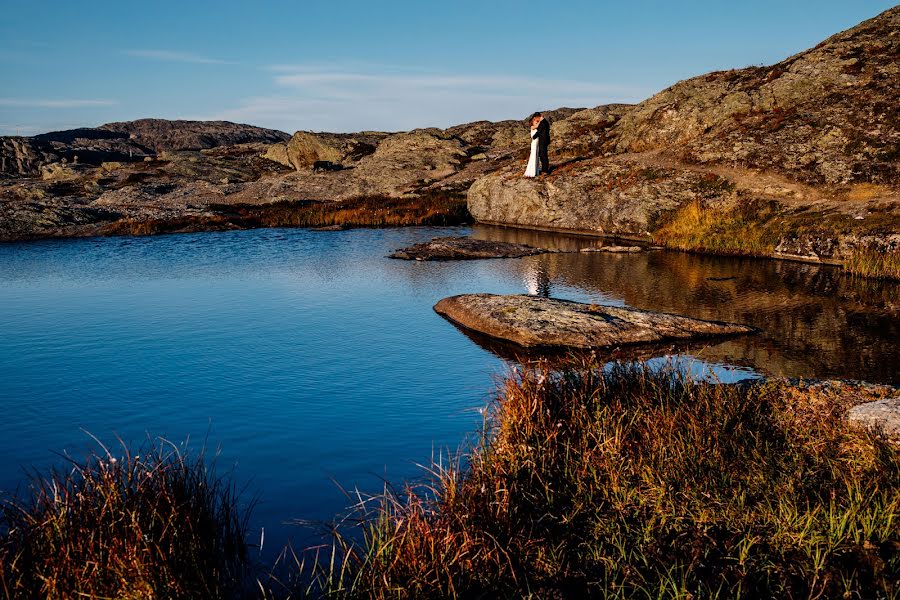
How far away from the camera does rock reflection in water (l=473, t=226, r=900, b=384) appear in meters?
12.7

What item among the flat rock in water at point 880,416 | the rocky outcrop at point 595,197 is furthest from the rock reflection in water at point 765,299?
the rocky outcrop at point 595,197

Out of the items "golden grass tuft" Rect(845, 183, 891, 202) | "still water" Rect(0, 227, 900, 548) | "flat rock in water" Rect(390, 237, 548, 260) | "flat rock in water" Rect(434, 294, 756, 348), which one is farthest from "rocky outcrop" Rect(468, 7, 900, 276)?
"flat rock in water" Rect(434, 294, 756, 348)

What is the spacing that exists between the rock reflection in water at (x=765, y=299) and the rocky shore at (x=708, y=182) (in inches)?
79.3

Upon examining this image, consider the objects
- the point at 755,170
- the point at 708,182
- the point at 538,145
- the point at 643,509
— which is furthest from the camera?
the point at 538,145

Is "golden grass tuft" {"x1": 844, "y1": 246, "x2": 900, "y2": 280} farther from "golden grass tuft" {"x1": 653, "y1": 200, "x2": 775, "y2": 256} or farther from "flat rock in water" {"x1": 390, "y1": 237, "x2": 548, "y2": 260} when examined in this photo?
"flat rock in water" {"x1": 390, "y1": 237, "x2": 548, "y2": 260}

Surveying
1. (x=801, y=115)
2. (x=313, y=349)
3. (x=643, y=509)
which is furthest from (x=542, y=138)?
(x=643, y=509)

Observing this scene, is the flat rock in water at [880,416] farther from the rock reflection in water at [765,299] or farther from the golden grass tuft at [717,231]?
the golden grass tuft at [717,231]

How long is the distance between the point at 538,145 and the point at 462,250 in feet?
47.3

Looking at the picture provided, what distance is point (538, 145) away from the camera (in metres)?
39.3

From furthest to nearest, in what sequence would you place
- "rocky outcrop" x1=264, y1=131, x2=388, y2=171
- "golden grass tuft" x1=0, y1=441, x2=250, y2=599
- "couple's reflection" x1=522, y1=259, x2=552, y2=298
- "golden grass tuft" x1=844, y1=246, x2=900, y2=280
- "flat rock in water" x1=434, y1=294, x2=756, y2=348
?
"rocky outcrop" x1=264, y1=131, x2=388, y2=171, "golden grass tuft" x1=844, y1=246, x2=900, y2=280, "couple's reflection" x1=522, y1=259, x2=552, y2=298, "flat rock in water" x1=434, y1=294, x2=756, y2=348, "golden grass tuft" x1=0, y1=441, x2=250, y2=599

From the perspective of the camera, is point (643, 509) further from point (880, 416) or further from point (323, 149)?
point (323, 149)

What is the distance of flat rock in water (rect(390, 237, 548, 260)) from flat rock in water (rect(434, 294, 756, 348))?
1158 centimetres

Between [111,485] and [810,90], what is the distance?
132ft

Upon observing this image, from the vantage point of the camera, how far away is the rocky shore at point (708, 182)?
27.0 metres
